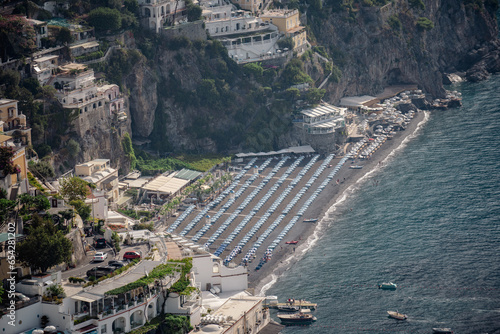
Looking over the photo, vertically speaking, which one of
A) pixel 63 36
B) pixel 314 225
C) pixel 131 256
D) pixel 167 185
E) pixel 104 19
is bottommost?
pixel 314 225

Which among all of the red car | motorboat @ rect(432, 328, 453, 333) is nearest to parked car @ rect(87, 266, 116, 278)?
the red car

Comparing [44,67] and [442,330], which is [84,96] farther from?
[442,330]

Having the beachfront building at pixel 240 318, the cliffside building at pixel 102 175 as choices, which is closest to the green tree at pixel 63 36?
the cliffside building at pixel 102 175

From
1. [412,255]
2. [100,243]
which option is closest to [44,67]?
[100,243]

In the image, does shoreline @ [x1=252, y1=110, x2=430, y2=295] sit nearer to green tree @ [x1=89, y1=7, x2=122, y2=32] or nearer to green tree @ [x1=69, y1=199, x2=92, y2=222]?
green tree @ [x1=69, y1=199, x2=92, y2=222]

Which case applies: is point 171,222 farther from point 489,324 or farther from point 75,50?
point 489,324

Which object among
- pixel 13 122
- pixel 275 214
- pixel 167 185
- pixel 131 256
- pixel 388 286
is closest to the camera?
pixel 131 256

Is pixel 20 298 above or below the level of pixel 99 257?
above
